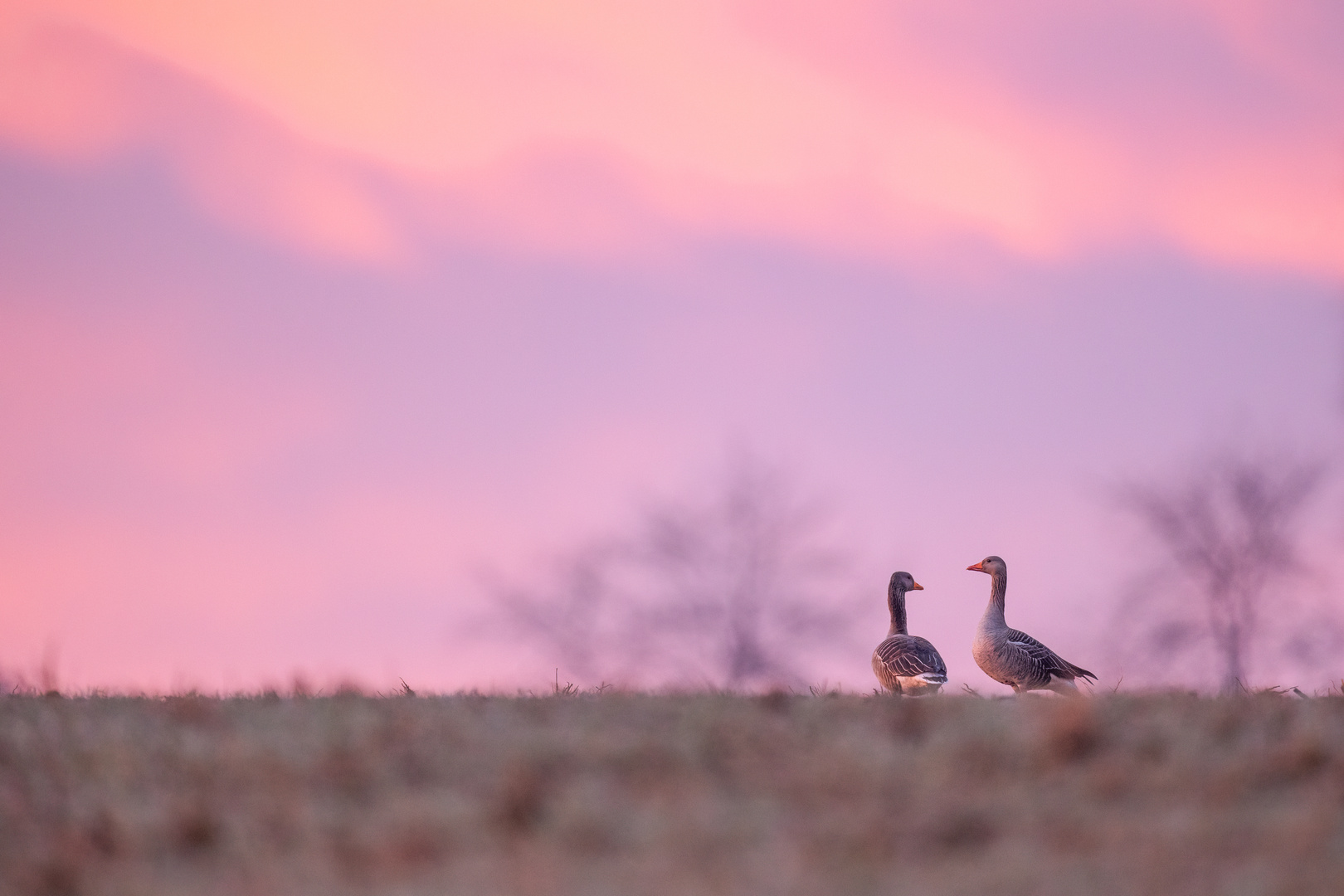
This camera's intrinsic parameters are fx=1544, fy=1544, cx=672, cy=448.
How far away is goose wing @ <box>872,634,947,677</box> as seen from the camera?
15945mm

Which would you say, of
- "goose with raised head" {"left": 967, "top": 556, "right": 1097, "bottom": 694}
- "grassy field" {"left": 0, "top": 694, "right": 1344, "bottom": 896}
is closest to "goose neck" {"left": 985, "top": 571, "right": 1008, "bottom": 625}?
"goose with raised head" {"left": 967, "top": 556, "right": 1097, "bottom": 694}

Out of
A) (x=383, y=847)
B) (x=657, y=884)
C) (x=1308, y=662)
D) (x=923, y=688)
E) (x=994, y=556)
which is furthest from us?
(x=1308, y=662)

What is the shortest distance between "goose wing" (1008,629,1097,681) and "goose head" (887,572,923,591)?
289 centimetres

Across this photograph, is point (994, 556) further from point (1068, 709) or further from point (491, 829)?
point (491, 829)

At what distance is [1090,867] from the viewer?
7.69 m

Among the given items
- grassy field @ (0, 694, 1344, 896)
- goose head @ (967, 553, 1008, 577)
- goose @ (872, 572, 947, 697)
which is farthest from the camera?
goose head @ (967, 553, 1008, 577)

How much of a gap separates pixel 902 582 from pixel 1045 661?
3.39 meters

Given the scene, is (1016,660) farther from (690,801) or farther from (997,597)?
(690,801)

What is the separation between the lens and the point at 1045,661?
16.3m

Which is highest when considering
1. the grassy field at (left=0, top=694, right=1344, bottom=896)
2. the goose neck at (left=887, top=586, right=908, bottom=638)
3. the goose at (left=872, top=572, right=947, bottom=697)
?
the goose neck at (left=887, top=586, right=908, bottom=638)

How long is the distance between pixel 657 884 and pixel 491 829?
1251mm

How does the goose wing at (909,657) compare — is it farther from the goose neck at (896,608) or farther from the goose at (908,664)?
the goose neck at (896,608)

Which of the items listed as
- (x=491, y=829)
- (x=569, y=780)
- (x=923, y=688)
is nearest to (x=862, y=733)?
(x=569, y=780)

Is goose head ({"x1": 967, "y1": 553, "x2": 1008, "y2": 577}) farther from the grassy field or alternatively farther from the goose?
the grassy field
